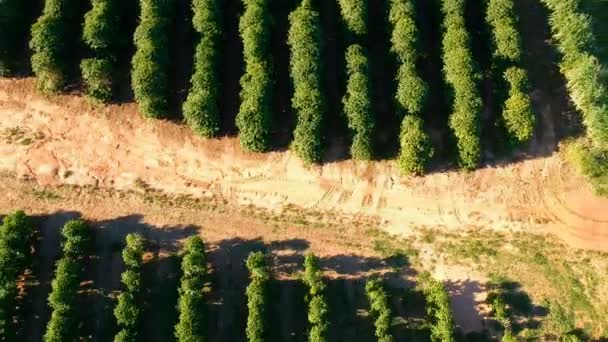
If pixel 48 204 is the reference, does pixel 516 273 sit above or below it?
below

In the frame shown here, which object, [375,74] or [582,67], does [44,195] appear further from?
[582,67]

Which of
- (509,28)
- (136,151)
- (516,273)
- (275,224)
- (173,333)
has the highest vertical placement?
(509,28)

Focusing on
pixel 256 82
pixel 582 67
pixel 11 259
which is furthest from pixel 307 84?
pixel 11 259

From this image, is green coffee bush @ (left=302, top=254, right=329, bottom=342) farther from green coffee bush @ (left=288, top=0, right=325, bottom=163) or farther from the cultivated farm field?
green coffee bush @ (left=288, top=0, right=325, bottom=163)

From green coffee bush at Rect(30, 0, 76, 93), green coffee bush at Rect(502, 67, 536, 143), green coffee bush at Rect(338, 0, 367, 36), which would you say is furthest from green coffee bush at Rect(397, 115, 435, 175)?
green coffee bush at Rect(30, 0, 76, 93)

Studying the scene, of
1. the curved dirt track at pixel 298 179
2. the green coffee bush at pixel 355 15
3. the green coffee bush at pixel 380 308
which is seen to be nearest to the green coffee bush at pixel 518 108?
the curved dirt track at pixel 298 179

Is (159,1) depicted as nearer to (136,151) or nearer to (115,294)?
(136,151)

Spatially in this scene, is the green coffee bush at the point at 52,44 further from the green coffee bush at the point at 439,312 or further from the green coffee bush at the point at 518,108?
the green coffee bush at the point at 518,108

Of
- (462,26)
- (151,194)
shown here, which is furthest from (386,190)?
(151,194)
